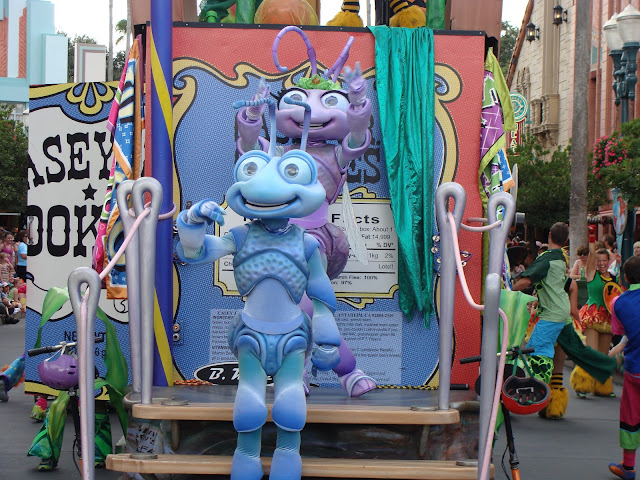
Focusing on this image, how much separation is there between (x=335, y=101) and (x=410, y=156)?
629 mm

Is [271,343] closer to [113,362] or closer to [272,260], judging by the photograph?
[272,260]

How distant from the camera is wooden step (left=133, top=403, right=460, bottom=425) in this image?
4.75 m

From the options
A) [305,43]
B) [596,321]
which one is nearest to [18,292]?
[596,321]

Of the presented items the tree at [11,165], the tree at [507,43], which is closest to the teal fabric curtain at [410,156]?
the tree at [11,165]

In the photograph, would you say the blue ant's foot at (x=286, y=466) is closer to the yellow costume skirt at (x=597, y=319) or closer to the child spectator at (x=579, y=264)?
the yellow costume skirt at (x=597, y=319)

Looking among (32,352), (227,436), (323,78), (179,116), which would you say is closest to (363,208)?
(323,78)

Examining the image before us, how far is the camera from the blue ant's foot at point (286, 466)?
4.42m

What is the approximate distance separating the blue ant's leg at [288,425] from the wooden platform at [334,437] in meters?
0.15

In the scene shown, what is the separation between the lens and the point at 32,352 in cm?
540

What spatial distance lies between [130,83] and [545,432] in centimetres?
462

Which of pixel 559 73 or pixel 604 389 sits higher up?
pixel 559 73

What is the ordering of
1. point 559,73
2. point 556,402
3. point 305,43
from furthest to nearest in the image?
point 559,73 < point 556,402 < point 305,43

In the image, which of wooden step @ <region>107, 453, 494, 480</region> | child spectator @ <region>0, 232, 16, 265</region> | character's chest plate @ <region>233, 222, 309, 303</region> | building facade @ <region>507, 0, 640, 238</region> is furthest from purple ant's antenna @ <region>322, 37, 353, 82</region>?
building facade @ <region>507, 0, 640, 238</region>

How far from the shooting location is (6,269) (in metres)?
17.8
